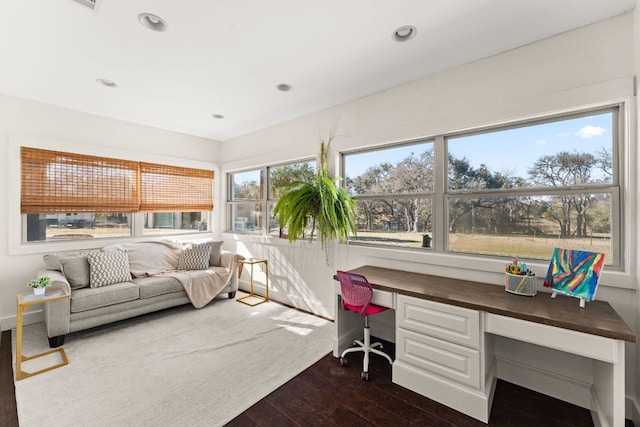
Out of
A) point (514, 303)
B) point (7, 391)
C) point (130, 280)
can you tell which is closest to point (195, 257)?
point (130, 280)

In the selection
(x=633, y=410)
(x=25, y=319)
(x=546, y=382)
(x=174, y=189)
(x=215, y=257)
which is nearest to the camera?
(x=633, y=410)

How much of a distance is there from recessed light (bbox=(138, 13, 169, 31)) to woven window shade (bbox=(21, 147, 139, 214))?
248 cm

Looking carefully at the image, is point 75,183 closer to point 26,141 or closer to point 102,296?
point 26,141

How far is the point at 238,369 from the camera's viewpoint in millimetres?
2268

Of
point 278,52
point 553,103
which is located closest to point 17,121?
point 278,52

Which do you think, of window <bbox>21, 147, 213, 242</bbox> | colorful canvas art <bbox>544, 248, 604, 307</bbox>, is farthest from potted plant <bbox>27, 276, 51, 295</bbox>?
colorful canvas art <bbox>544, 248, 604, 307</bbox>

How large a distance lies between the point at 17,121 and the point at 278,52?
10.3 feet

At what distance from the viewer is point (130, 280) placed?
10.7 feet

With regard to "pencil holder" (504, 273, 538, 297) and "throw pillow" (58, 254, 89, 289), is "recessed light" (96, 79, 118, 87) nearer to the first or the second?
"throw pillow" (58, 254, 89, 289)

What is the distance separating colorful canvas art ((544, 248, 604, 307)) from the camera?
5.52ft

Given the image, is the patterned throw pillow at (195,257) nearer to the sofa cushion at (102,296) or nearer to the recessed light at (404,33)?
the sofa cushion at (102,296)

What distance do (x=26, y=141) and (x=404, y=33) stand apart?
4.06m

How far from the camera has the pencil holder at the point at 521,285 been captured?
189cm

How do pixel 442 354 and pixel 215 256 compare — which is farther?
pixel 215 256
